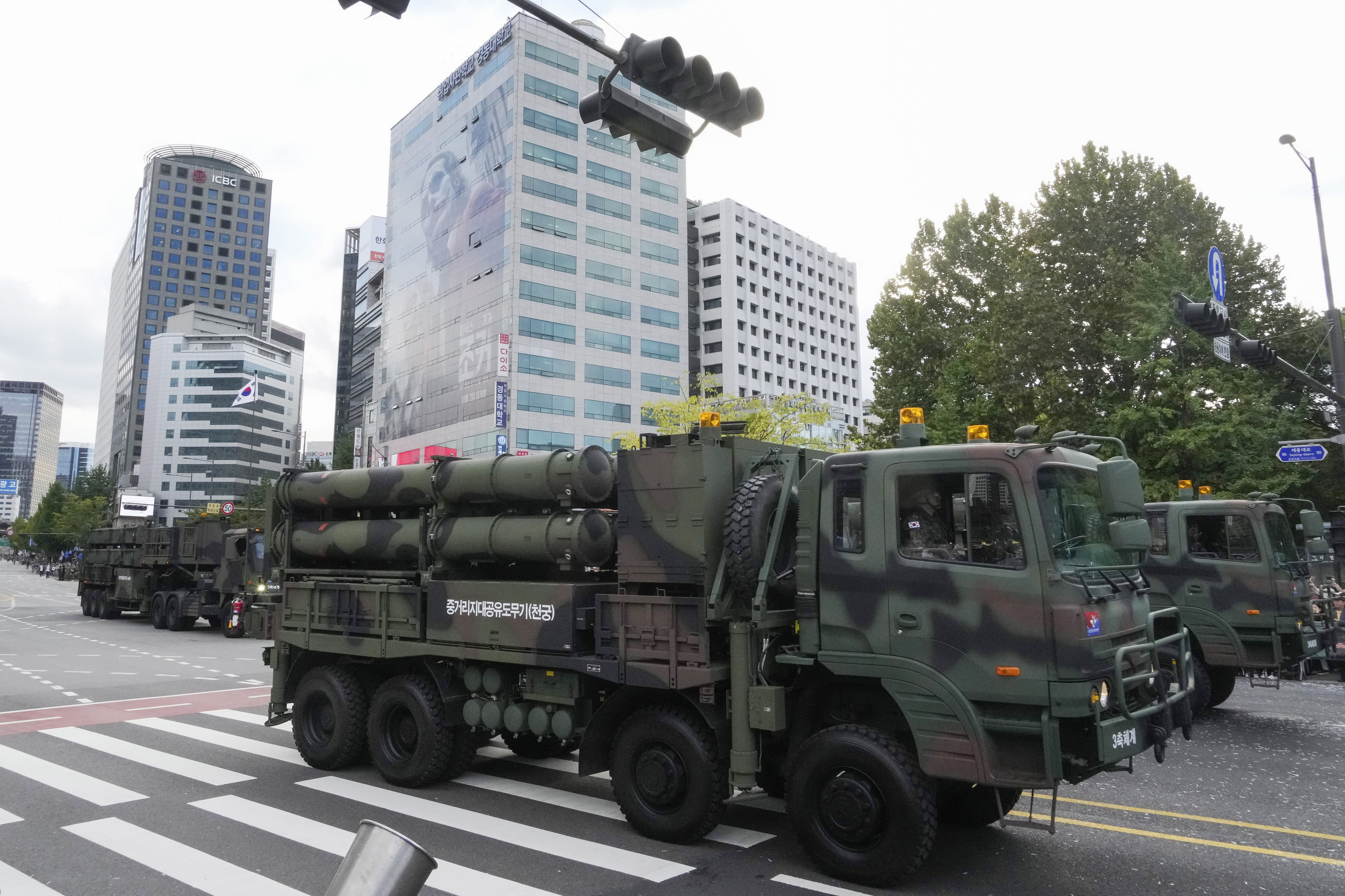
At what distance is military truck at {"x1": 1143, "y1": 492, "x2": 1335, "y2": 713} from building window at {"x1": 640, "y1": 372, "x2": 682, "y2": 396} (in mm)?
58639

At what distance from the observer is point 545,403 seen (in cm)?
Answer: 6362

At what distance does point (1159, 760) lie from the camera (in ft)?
19.3

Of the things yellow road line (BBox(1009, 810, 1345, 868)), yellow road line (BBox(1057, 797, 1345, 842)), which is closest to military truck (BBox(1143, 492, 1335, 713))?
yellow road line (BBox(1057, 797, 1345, 842))

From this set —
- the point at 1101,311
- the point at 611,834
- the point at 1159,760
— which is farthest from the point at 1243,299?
the point at 611,834

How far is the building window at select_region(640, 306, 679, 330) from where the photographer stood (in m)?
71.4

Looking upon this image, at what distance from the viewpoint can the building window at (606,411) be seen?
217 feet

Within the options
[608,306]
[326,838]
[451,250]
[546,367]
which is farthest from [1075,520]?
[451,250]

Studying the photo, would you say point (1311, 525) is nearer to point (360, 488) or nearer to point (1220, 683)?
point (1220, 683)

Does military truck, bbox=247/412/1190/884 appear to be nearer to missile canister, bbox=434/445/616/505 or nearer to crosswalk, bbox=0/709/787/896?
missile canister, bbox=434/445/616/505

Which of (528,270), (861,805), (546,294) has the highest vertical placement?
(528,270)

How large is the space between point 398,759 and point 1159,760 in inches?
259

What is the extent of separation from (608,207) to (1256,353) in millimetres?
61328

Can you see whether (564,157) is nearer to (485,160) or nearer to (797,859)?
(485,160)

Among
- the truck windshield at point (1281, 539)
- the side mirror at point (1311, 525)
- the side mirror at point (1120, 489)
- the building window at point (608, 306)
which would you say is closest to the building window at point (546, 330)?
the building window at point (608, 306)
